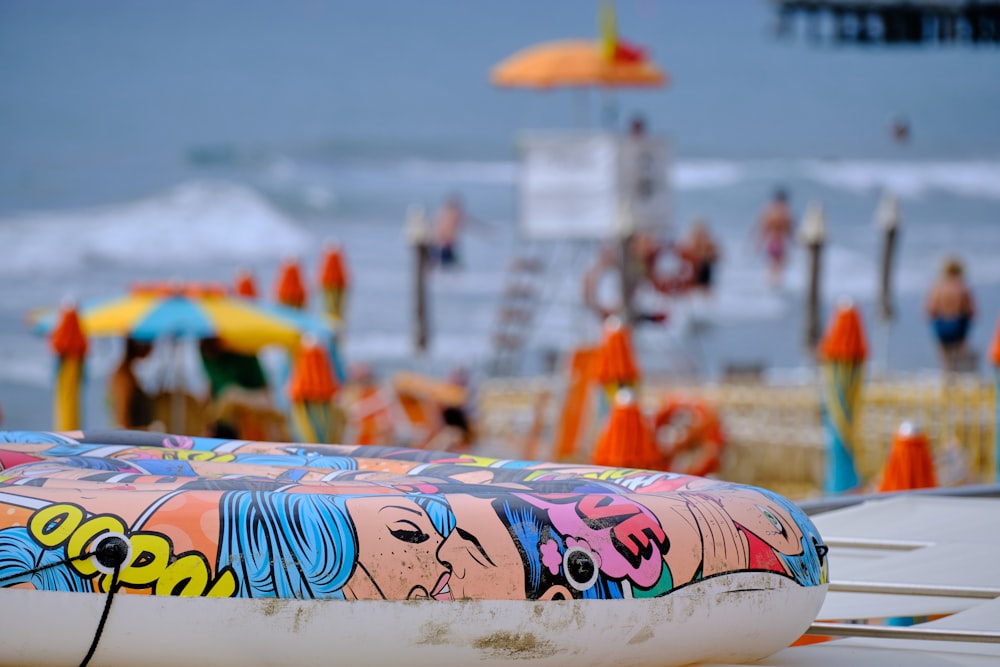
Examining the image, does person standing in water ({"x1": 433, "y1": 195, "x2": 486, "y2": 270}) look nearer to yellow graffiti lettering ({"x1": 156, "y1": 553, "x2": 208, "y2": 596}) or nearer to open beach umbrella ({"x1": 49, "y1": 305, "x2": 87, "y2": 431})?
open beach umbrella ({"x1": 49, "y1": 305, "x2": 87, "y2": 431})

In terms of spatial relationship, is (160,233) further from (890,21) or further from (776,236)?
(890,21)

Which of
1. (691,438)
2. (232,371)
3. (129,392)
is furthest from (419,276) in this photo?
(129,392)

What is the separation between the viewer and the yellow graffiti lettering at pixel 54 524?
1681mm

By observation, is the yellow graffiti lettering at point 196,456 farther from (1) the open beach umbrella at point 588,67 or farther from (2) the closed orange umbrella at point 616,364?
(1) the open beach umbrella at point 588,67

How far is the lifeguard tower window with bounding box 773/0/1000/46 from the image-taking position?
27.2m

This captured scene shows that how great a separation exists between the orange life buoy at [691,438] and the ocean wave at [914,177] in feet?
78.9

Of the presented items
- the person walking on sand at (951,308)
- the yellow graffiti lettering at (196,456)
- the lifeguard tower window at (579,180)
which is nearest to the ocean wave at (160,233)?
the lifeguard tower window at (579,180)

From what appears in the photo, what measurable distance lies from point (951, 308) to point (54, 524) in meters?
11.1

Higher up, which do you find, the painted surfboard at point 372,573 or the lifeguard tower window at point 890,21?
the lifeguard tower window at point 890,21

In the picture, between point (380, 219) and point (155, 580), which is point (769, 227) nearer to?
point (380, 219)

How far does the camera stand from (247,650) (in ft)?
5.64

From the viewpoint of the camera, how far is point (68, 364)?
21.2 ft

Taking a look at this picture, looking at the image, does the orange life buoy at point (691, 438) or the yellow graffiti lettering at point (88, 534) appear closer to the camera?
the yellow graffiti lettering at point (88, 534)

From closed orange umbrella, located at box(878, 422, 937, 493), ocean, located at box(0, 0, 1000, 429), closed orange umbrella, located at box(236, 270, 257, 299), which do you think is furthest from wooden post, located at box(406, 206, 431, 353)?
ocean, located at box(0, 0, 1000, 429)
